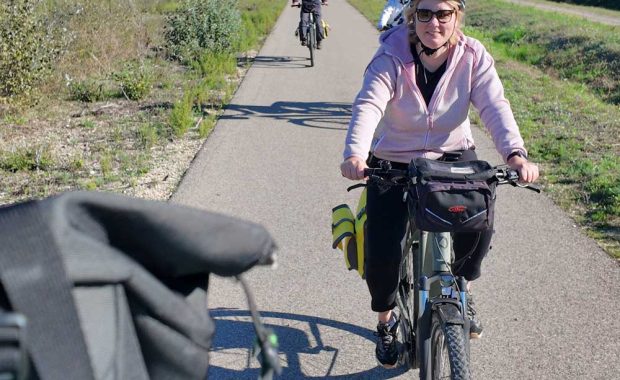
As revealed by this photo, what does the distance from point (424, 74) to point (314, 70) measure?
1212 cm

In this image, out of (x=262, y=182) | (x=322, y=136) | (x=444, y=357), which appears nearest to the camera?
(x=444, y=357)

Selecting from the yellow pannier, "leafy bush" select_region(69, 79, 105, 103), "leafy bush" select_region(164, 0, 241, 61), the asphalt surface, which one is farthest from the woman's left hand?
"leafy bush" select_region(164, 0, 241, 61)

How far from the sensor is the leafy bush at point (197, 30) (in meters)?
14.7

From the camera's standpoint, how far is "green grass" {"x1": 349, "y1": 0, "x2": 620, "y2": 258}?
6.80 meters

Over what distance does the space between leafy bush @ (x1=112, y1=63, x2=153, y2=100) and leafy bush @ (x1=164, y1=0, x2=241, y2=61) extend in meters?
2.60

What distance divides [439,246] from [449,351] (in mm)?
491

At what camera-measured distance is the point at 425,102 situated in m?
3.62

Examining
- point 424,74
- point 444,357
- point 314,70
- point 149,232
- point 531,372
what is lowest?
point 314,70

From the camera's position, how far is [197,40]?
14.8m

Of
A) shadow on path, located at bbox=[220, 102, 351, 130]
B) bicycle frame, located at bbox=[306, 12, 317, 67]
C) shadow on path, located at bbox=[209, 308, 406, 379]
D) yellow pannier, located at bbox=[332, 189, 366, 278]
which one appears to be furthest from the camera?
bicycle frame, located at bbox=[306, 12, 317, 67]

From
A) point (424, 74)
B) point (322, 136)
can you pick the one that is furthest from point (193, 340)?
point (322, 136)

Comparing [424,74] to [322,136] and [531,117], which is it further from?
[531,117]

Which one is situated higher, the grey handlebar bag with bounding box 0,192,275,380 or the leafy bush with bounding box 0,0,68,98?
the grey handlebar bag with bounding box 0,192,275,380

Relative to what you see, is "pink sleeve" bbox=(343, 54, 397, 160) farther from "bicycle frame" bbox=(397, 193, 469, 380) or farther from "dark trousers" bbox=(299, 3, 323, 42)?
"dark trousers" bbox=(299, 3, 323, 42)
